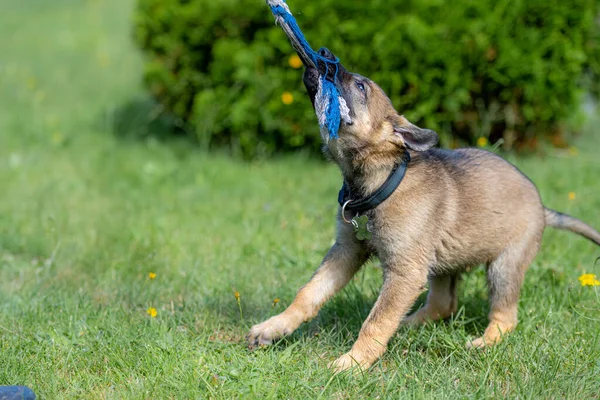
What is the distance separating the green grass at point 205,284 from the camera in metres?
3.25

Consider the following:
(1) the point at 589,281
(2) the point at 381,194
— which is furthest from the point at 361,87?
(1) the point at 589,281

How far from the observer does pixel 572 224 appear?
13.3 ft

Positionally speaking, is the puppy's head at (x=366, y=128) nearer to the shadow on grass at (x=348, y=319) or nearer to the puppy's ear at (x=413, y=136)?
the puppy's ear at (x=413, y=136)

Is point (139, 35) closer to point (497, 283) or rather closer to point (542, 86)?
point (542, 86)

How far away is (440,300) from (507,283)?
1.38ft

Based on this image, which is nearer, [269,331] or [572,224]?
[269,331]

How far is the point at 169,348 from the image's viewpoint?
11.4ft

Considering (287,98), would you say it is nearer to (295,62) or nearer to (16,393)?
(295,62)

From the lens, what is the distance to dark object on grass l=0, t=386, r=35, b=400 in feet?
9.43

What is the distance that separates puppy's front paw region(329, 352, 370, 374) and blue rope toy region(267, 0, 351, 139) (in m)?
1.01

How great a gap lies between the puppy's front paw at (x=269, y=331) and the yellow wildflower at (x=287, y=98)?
3775mm

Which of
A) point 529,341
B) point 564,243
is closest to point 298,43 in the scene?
point 529,341

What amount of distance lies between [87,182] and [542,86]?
4370 millimetres

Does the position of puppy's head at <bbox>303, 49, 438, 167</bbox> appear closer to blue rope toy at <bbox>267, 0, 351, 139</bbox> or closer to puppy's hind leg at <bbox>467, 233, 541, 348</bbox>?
blue rope toy at <bbox>267, 0, 351, 139</bbox>
